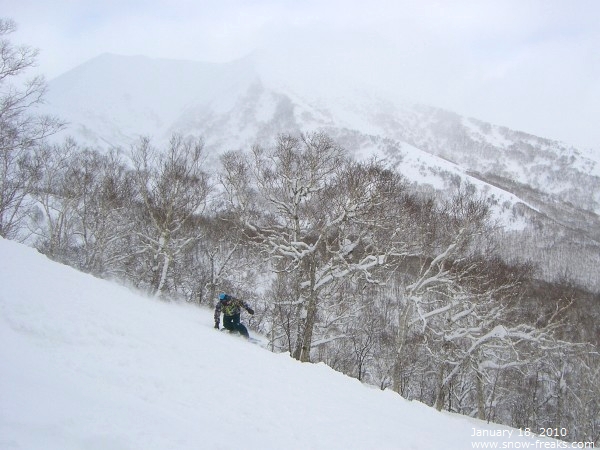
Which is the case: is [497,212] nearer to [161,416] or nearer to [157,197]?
[157,197]

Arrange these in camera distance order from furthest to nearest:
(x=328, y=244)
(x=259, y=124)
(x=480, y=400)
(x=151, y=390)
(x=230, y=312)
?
(x=259, y=124) → (x=480, y=400) → (x=328, y=244) → (x=230, y=312) → (x=151, y=390)

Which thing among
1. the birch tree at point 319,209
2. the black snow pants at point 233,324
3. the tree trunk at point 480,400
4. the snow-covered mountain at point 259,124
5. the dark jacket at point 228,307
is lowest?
the tree trunk at point 480,400

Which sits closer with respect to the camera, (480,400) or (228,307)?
(228,307)

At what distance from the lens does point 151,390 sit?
16.8ft

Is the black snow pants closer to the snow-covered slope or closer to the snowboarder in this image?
Answer: the snowboarder

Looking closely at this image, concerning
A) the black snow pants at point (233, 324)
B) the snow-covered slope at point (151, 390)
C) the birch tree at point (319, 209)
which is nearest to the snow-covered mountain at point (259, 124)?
the birch tree at point (319, 209)

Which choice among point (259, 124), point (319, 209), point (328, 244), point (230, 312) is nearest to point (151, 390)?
point (230, 312)

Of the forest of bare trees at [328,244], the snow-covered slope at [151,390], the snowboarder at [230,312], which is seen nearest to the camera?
the snow-covered slope at [151,390]

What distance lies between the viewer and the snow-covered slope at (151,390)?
12.0ft

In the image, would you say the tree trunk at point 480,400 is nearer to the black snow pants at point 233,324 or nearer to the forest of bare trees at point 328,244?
the forest of bare trees at point 328,244

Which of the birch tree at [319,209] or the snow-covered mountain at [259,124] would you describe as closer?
the birch tree at [319,209]

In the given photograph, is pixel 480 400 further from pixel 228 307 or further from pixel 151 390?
pixel 151 390

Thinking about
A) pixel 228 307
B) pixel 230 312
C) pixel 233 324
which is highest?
pixel 228 307

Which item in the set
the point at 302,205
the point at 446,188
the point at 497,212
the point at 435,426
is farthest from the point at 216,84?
the point at 435,426
